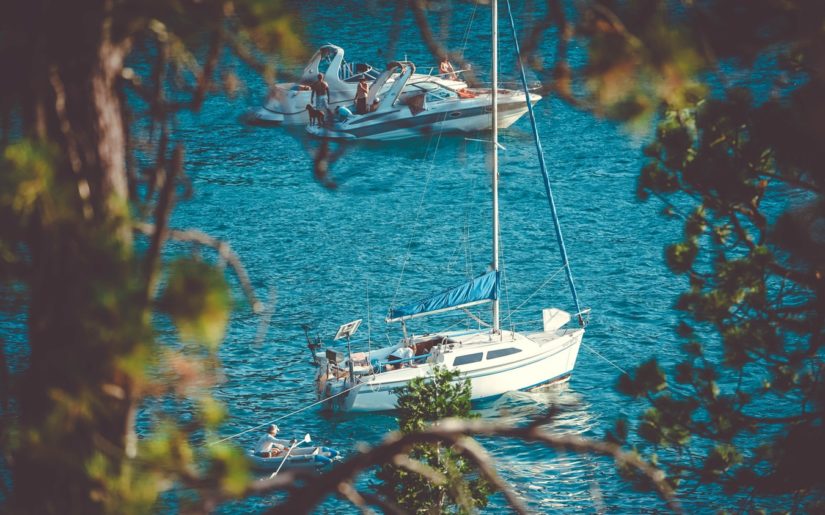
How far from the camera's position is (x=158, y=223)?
3.81 metres

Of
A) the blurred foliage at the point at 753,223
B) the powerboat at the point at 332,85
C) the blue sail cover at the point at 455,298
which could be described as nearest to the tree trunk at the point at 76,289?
the blurred foliage at the point at 753,223

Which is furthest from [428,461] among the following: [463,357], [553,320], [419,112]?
[419,112]

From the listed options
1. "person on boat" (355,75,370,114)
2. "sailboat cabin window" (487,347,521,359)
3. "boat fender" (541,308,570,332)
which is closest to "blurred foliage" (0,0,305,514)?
"sailboat cabin window" (487,347,521,359)

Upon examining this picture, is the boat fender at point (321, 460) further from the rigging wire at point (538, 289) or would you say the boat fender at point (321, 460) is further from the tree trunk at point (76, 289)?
the tree trunk at point (76, 289)

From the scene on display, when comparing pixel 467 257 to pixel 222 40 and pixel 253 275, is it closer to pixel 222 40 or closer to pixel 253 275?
pixel 253 275

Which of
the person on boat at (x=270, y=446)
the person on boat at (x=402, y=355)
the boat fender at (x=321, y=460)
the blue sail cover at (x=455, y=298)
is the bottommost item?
the boat fender at (x=321, y=460)

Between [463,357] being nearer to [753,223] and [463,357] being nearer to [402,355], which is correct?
[402,355]

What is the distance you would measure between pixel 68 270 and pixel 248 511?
15.9 metres

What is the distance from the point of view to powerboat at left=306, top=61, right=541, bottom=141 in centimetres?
4166

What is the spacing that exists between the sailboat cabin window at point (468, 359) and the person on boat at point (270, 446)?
168 inches

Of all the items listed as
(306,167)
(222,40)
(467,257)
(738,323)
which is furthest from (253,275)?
(222,40)

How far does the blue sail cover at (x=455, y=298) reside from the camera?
22578mm

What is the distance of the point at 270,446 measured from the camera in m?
20.4

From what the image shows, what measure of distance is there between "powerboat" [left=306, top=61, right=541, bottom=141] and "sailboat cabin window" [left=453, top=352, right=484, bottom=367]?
19.1 meters
